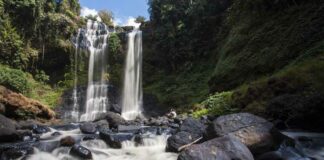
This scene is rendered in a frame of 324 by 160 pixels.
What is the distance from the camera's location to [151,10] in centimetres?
3284

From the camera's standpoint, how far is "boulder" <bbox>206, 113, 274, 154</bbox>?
23.8 feet

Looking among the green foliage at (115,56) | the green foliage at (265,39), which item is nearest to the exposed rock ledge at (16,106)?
the green foliage at (115,56)

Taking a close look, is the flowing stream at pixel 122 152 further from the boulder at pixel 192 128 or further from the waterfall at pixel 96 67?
the waterfall at pixel 96 67

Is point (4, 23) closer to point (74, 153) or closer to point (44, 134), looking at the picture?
point (44, 134)

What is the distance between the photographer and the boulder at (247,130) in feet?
→ 23.8

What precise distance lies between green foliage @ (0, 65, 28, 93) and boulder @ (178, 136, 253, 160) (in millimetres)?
19373

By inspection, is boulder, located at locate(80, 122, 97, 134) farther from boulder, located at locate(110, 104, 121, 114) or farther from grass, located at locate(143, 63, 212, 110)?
boulder, located at locate(110, 104, 121, 114)

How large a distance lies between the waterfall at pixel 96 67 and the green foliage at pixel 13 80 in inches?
217

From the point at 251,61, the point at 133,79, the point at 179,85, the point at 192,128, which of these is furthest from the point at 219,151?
the point at 133,79

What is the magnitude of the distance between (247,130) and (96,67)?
79.9 feet

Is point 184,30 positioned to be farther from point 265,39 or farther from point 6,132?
point 6,132

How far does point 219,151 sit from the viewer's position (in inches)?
251

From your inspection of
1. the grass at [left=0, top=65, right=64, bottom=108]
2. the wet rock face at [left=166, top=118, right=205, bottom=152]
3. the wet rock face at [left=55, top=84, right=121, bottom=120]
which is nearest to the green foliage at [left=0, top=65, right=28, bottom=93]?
the grass at [left=0, top=65, right=64, bottom=108]

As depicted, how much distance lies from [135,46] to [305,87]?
22109 mm
